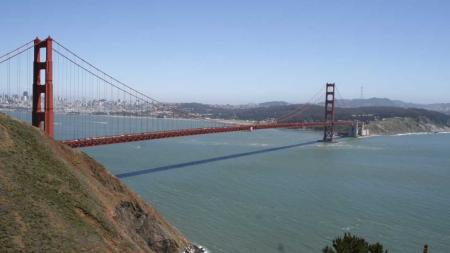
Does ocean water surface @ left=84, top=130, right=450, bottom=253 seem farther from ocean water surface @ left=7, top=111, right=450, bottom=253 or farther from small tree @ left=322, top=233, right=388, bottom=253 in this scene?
small tree @ left=322, top=233, right=388, bottom=253

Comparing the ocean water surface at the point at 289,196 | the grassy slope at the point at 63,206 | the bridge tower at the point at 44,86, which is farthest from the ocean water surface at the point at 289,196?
the bridge tower at the point at 44,86

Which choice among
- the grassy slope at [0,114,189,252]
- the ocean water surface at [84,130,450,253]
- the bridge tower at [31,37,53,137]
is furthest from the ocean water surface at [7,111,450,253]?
the bridge tower at [31,37,53,137]

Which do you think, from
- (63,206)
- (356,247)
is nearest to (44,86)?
(63,206)

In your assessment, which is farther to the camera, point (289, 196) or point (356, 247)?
point (289, 196)

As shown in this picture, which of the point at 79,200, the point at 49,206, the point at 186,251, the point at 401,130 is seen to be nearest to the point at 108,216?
the point at 79,200

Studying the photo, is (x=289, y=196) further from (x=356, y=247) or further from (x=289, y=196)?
(x=356, y=247)

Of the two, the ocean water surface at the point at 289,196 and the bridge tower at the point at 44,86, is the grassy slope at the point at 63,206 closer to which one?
the ocean water surface at the point at 289,196

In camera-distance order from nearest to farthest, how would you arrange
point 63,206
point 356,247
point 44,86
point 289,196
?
point 356,247
point 63,206
point 44,86
point 289,196

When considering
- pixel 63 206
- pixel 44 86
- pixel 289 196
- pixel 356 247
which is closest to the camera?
pixel 356 247
